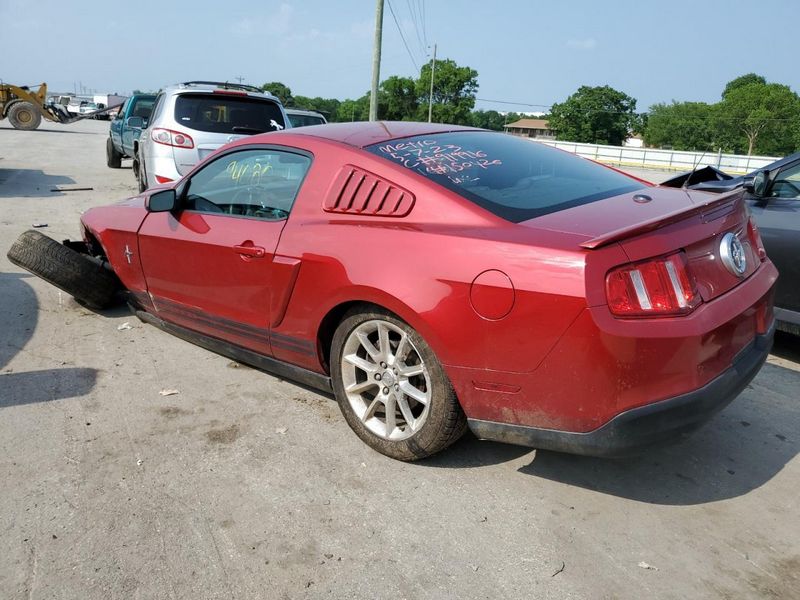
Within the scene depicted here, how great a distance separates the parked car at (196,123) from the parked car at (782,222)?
5.80 m

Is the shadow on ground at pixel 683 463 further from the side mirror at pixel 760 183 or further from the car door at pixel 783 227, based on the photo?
the side mirror at pixel 760 183

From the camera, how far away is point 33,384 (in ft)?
13.1

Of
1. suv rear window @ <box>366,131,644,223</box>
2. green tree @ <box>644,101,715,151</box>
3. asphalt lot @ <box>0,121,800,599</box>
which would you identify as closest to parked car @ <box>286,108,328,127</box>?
asphalt lot @ <box>0,121,800,599</box>

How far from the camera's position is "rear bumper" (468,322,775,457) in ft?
8.27

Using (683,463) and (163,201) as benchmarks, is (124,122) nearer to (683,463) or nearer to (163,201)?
(163,201)

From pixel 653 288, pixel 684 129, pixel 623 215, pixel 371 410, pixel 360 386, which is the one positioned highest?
pixel 684 129

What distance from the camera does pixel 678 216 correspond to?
2.69 m

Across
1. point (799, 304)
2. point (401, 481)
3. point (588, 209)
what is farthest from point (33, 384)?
point (799, 304)

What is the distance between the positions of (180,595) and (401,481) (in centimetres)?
109

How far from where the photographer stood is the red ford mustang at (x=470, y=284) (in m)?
2.51

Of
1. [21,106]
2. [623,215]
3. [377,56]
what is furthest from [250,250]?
[21,106]

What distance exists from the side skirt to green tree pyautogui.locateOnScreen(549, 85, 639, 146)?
90.5m

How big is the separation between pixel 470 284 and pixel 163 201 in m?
2.41

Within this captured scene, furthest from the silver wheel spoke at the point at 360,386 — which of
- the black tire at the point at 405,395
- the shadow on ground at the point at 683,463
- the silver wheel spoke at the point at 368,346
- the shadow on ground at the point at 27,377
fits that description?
the shadow on ground at the point at 27,377
